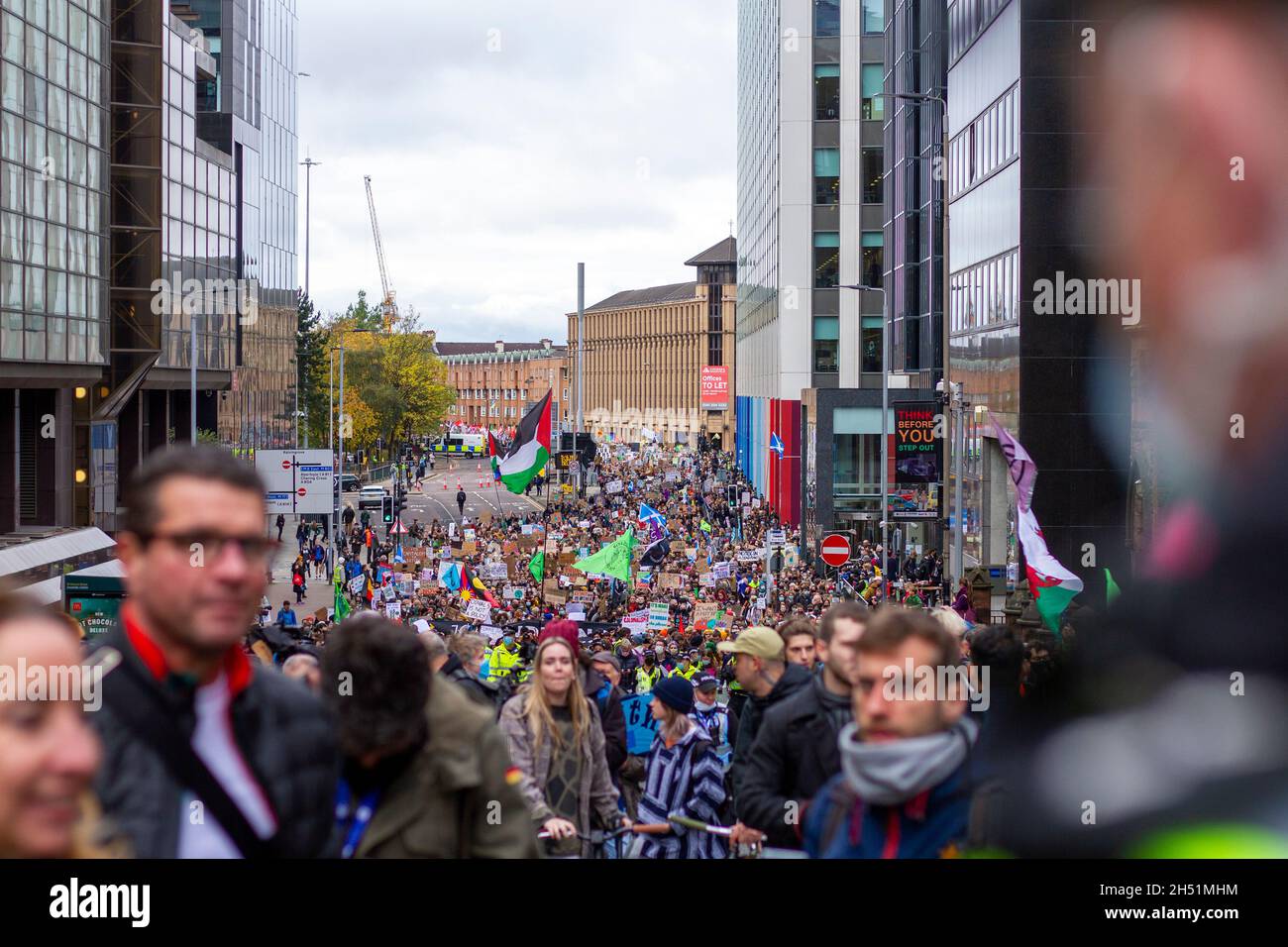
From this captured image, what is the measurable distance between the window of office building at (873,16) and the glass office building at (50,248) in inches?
1284

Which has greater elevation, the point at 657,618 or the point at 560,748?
the point at 560,748

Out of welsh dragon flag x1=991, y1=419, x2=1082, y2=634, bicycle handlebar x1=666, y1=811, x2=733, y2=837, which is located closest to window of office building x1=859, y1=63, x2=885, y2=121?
welsh dragon flag x1=991, y1=419, x2=1082, y2=634

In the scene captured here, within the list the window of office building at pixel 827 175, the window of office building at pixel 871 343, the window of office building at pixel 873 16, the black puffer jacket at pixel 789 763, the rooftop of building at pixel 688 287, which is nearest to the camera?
the black puffer jacket at pixel 789 763

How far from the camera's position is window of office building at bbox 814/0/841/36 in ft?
205

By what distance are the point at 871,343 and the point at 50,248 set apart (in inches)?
1439

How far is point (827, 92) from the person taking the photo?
209ft

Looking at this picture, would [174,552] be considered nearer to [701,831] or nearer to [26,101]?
[701,831]

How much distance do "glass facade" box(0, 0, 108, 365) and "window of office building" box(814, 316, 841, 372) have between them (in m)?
32.9

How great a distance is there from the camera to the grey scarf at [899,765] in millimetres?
3787

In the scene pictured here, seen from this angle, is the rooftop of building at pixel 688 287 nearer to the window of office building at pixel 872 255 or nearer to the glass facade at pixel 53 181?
the window of office building at pixel 872 255

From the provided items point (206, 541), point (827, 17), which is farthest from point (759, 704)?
point (827, 17)

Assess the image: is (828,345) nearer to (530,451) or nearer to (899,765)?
(530,451)

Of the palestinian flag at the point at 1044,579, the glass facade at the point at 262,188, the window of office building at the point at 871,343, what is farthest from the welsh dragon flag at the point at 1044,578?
the window of office building at the point at 871,343
